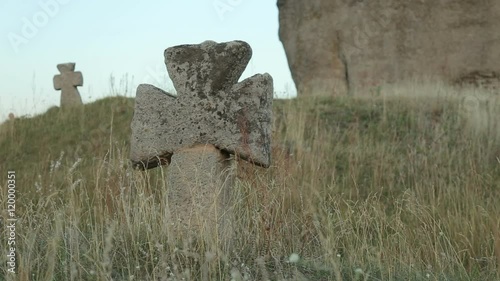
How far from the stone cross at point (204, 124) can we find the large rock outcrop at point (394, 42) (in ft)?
30.4

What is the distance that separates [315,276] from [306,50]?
40.6 ft

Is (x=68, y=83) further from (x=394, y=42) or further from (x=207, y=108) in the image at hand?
(x=207, y=108)

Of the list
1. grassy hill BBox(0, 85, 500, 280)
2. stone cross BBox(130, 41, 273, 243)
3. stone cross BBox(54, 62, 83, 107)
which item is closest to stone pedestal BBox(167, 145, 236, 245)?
stone cross BBox(130, 41, 273, 243)

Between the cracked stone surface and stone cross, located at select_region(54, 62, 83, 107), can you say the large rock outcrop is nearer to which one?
stone cross, located at select_region(54, 62, 83, 107)

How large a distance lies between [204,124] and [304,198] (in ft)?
8.40

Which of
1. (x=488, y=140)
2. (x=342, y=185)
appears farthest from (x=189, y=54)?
(x=488, y=140)

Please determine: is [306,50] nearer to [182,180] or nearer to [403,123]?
[403,123]

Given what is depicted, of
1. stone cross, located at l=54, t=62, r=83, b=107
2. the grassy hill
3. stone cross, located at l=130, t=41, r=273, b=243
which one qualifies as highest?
stone cross, located at l=54, t=62, r=83, b=107

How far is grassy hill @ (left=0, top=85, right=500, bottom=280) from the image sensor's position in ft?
13.5

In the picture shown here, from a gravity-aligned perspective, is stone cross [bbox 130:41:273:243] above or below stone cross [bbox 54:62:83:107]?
below

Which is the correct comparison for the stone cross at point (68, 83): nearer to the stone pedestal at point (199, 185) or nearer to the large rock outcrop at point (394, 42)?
the large rock outcrop at point (394, 42)

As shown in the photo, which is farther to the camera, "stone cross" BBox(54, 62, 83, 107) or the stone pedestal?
"stone cross" BBox(54, 62, 83, 107)

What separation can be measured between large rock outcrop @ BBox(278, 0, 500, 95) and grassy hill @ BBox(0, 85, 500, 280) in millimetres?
1533

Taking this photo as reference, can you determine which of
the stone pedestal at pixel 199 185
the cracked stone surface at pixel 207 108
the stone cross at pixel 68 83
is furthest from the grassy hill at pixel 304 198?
the stone cross at pixel 68 83
